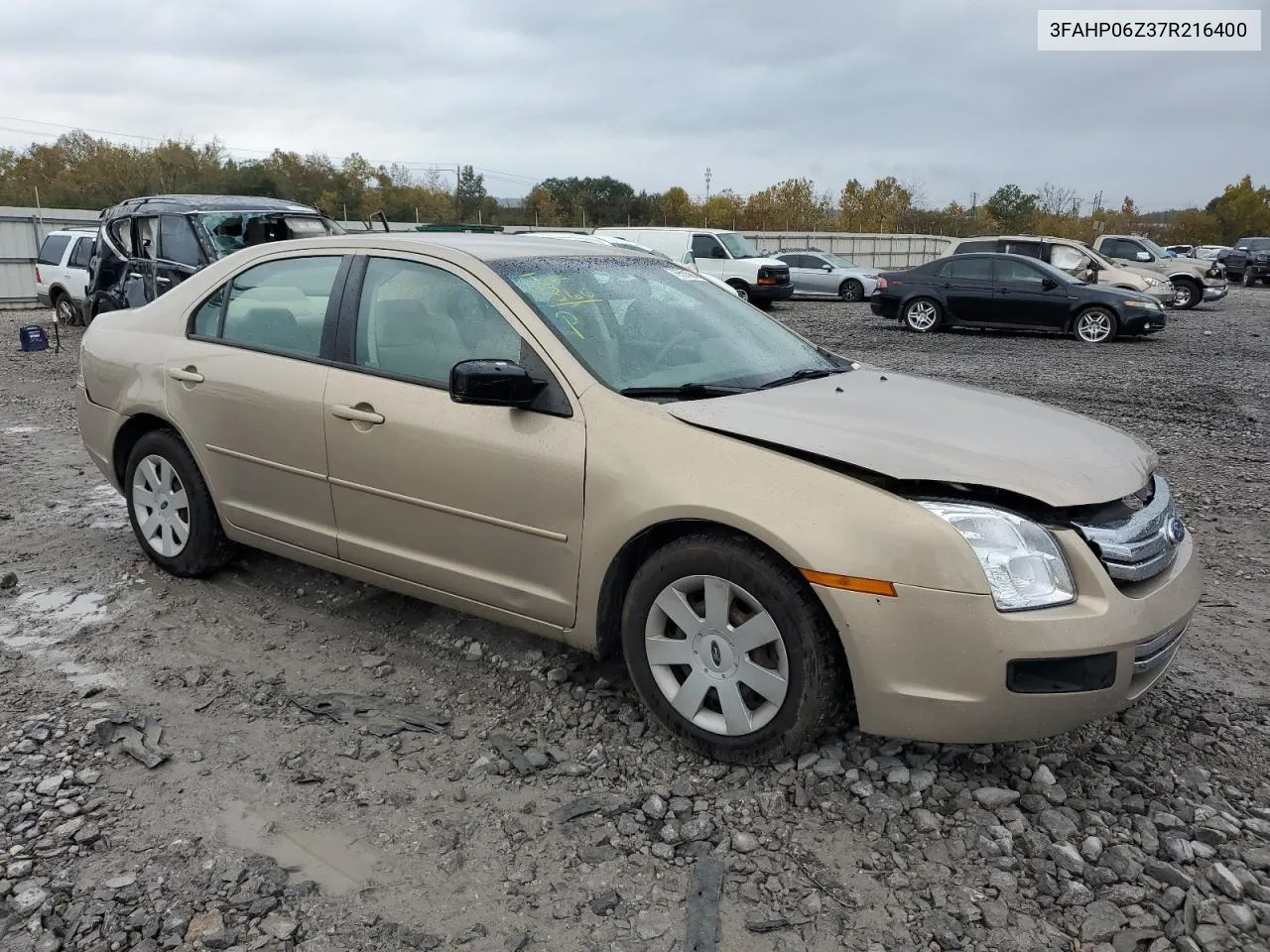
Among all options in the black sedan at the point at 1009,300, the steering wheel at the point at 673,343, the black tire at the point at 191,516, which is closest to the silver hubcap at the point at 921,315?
the black sedan at the point at 1009,300

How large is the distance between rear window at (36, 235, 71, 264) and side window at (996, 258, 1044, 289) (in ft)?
53.5

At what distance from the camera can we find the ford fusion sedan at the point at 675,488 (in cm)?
276

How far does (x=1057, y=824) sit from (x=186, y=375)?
3.90 m

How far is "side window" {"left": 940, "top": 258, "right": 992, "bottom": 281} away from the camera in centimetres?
1683

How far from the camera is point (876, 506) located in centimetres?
279

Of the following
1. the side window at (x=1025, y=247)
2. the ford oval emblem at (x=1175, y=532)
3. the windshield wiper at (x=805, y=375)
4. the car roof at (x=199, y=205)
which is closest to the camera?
the ford oval emblem at (x=1175, y=532)

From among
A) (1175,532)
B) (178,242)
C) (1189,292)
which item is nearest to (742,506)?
(1175,532)

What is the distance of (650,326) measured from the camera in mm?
3791

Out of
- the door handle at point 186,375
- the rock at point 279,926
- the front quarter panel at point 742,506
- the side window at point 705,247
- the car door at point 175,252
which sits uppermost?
the side window at point 705,247

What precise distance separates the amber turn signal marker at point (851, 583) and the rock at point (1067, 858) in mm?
824

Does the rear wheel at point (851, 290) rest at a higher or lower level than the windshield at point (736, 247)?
lower

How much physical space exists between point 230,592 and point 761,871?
10.00ft

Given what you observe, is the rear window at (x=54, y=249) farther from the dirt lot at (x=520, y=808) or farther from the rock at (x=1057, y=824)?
the rock at (x=1057, y=824)

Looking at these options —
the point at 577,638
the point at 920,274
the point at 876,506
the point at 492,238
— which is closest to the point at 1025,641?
the point at 876,506
